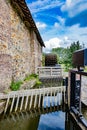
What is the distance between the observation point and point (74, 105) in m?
6.36

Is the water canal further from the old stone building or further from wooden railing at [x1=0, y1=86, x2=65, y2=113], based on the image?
the old stone building

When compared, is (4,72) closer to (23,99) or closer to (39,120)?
(23,99)

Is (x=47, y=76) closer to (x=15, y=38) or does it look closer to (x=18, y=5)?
(x=15, y=38)

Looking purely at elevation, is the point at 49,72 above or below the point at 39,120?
above

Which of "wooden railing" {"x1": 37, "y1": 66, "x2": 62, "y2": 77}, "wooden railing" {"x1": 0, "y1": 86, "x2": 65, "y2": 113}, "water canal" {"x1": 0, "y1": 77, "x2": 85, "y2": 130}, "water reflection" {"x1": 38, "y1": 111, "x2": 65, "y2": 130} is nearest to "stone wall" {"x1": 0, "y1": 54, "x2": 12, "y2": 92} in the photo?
"wooden railing" {"x1": 0, "y1": 86, "x2": 65, "y2": 113}

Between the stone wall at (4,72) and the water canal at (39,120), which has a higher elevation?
the stone wall at (4,72)

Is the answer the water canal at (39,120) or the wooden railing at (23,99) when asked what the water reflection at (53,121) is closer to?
the water canal at (39,120)

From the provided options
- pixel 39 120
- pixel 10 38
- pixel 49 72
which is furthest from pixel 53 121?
pixel 49 72

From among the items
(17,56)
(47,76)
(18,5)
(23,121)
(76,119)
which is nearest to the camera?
(76,119)

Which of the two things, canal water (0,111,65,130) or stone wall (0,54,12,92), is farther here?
stone wall (0,54,12,92)

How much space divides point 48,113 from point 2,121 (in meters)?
1.80

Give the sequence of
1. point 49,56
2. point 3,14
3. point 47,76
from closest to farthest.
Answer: point 3,14
point 47,76
point 49,56

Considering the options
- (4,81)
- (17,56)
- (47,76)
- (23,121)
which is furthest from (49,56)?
(23,121)

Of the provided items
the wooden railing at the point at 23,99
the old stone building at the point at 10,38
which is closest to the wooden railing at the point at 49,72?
the old stone building at the point at 10,38
